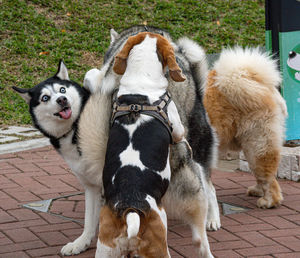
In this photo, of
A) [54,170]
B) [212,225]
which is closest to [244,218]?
[212,225]

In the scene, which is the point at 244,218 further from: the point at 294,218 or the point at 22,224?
the point at 22,224

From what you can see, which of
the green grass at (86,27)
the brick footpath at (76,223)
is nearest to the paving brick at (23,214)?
the brick footpath at (76,223)

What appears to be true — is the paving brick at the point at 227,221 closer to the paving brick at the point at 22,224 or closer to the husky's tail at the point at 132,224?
the paving brick at the point at 22,224

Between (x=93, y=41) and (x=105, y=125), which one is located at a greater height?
(x=93, y=41)

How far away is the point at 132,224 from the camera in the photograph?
2.97m

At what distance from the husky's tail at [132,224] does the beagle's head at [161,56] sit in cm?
98

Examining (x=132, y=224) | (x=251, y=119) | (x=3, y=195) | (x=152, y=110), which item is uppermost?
(x=152, y=110)

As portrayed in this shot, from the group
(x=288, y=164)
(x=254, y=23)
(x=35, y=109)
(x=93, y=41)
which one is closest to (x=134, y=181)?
(x=35, y=109)

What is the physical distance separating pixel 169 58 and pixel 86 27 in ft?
25.0

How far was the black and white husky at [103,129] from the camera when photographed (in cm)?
357

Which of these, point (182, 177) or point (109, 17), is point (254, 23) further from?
point (182, 177)

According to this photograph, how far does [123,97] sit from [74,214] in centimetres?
187

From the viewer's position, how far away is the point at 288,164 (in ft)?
19.4

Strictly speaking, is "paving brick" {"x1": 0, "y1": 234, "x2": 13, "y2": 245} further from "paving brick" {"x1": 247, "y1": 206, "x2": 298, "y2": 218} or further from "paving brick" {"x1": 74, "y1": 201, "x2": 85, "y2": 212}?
"paving brick" {"x1": 247, "y1": 206, "x2": 298, "y2": 218}
